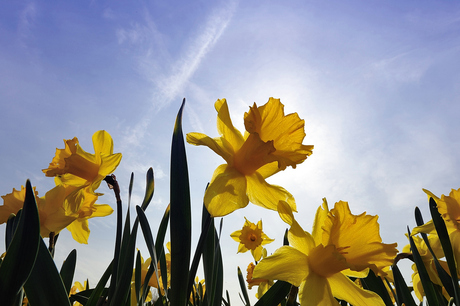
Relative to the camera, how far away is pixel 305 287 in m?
1.00

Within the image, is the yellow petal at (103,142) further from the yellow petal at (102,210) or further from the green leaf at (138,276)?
the green leaf at (138,276)

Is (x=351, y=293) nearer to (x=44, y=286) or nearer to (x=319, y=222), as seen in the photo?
(x=319, y=222)

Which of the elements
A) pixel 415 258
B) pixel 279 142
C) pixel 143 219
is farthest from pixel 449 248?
pixel 143 219

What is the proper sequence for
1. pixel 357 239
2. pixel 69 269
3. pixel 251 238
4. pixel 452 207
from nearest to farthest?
1. pixel 357 239
2. pixel 69 269
3. pixel 452 207
4. pixel 251 238

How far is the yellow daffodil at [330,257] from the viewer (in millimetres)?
982

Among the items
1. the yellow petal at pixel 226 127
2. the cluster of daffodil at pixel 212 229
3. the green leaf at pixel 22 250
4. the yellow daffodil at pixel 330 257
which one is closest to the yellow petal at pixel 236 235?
the cluster of daffodil at pixel 212 229

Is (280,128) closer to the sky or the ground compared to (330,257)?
closer to the sky

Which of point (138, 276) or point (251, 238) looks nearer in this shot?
point (138, 276)

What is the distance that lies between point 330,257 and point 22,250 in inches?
35.1

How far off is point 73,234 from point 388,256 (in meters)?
1.41

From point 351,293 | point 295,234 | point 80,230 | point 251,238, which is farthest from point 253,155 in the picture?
point 251,238

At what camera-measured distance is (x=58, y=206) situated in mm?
1271

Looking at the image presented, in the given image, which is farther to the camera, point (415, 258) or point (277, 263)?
point (415, 258)

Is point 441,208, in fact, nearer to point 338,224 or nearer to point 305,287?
point 338,224
